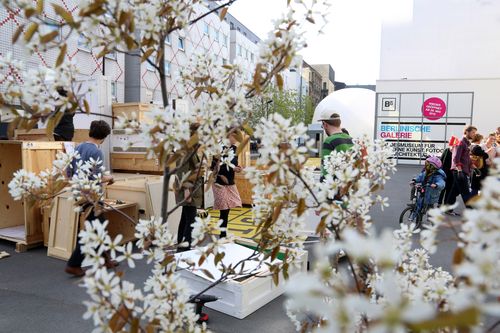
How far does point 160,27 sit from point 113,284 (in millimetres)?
749

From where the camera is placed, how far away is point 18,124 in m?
1.11

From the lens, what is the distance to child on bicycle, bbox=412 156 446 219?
557 cm

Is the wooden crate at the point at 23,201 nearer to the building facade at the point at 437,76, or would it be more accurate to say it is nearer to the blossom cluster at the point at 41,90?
the blossom cluster at the point at 41,90

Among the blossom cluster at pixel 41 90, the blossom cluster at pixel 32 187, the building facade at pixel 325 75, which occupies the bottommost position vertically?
the blossom cluster at pixel 32 187

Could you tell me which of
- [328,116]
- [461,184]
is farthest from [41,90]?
[461,184]

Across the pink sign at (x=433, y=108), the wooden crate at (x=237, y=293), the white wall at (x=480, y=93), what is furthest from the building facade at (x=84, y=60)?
the pink sign at (x=433, y=108)

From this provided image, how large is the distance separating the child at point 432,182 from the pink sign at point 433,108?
1116cm

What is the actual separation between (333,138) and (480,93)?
14.9 meters

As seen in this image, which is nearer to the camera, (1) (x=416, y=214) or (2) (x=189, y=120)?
(2) (x=189, y=120)

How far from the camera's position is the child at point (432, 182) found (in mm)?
5566

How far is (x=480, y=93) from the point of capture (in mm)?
15359

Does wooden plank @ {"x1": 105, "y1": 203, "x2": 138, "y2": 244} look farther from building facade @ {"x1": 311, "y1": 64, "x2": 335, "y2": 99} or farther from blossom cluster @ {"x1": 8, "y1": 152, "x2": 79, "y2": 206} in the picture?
building facade @ {"x1": 311, "y1": 64, "x2": 335, "y2": 99}

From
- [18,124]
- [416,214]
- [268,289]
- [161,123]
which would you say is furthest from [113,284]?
[416,214]

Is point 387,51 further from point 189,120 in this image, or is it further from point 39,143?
point 189,120
